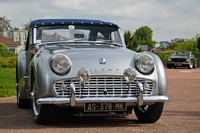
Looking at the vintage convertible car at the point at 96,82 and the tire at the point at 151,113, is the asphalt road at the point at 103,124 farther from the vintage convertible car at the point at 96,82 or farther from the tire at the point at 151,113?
the vintage convertible car at the point at 96,82

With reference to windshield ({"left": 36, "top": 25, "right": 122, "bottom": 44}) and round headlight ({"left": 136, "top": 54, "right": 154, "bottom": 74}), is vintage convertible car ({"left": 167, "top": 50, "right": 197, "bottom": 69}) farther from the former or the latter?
round headlight ({"left": 136, "top": 54, "right": 154, "bottom": 74})

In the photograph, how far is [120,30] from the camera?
871 centimetres

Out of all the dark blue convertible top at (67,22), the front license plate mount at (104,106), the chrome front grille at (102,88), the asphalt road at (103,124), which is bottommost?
the asphalt road at (103,124)

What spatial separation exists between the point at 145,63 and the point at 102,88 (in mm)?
709

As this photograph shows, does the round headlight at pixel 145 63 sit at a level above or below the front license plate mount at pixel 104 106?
above

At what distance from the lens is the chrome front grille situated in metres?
6.55

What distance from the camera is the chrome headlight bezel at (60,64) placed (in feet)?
21.6

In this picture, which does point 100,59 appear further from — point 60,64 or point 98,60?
point 60,64

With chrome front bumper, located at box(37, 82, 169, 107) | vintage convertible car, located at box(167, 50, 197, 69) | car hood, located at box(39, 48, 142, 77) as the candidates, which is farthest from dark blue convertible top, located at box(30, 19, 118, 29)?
vintage convertible car, located at box(167, 50, 197, 69)

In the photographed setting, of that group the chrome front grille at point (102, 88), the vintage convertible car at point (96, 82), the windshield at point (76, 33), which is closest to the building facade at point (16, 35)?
the windshield at point (76, 33)

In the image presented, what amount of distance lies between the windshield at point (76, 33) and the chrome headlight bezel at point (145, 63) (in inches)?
64.8

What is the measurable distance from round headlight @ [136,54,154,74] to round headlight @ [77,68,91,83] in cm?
73

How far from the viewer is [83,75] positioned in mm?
6520

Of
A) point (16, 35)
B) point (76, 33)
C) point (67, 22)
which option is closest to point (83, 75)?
point (76, 33)
